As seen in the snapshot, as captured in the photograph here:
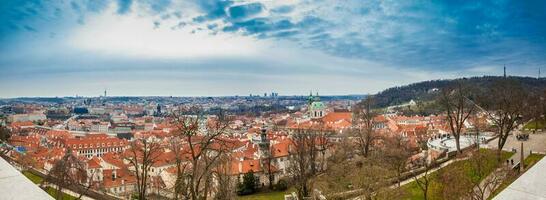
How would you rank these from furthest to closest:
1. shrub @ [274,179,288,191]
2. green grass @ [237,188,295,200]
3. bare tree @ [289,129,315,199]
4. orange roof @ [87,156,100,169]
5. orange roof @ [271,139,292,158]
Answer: orange roof @ [271,139,292,158] < orange roof @ [87,156,100,169] < shrub @ [274,179,288,191] < green grass @ [237,188,295,200] < bare tree @ [289,129,315,199]

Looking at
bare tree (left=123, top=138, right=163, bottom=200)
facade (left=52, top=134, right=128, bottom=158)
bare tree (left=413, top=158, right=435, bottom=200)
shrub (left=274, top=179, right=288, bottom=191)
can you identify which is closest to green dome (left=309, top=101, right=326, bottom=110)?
facade (left=52, top=134, right=128, bottom=158)

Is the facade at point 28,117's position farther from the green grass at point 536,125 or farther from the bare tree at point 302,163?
→ the green grass at point 536,125

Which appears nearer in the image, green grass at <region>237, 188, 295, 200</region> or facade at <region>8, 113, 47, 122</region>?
green grass at <region>237, 188, 295, 200</region>

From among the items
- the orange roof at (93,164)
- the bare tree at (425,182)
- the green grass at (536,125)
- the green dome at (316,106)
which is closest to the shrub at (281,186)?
the bare tree at (425,182)

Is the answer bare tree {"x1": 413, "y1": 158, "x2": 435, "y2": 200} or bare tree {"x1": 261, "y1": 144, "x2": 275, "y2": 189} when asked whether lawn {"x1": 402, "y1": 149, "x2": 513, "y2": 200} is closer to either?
bare tree {"x1": 413, "y1": 158, "x2": 435, "y2": 200}

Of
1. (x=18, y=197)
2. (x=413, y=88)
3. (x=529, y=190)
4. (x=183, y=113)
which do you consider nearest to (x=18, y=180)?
(x=18, y=197)

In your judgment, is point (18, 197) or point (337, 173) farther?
point (337, 173)

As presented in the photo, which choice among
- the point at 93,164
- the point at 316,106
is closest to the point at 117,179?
the point at 93,164

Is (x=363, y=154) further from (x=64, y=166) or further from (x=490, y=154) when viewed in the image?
(x=64, y=166)

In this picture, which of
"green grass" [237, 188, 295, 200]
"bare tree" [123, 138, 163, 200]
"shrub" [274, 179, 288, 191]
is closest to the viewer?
"bare tree" [123, 138, 163, 200]

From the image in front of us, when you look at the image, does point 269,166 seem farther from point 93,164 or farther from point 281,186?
point 93,164

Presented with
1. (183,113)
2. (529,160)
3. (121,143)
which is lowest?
(121,143)
